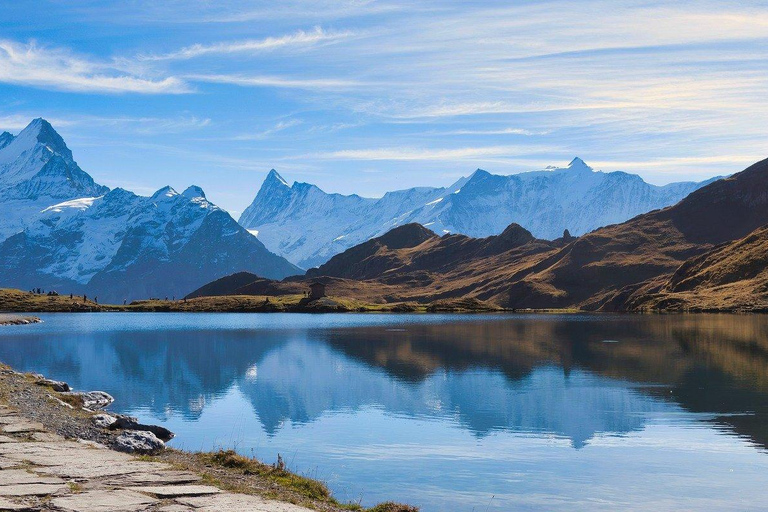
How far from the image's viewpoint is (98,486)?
23.9 meters

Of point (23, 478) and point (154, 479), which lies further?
point (154, 479)

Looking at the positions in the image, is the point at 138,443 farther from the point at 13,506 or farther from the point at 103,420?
the point at 13,506


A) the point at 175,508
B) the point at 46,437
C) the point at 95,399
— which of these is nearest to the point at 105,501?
the point at 175,508

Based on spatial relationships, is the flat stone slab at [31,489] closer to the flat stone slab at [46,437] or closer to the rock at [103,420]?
the flat stone slab at [46,437]

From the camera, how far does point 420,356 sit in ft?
344

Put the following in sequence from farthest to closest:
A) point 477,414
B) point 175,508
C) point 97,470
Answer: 1. point 477,414
2. point 97,470
3. point 175,508

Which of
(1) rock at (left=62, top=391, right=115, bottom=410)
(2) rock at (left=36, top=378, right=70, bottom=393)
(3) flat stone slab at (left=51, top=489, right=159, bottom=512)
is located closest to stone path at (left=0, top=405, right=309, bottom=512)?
(3) flat stone slab at (left=51, top=489, right=159, bottom=512)

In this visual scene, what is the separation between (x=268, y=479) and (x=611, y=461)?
1968cm

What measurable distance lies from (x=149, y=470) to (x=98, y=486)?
11.0 feet

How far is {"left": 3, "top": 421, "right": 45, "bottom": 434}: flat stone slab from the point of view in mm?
34184

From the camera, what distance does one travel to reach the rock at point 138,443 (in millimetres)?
33178

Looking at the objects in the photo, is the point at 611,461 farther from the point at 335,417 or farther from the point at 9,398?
the point at 9,398

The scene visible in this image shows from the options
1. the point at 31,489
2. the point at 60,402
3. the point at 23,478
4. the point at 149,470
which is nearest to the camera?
the point at 31,489

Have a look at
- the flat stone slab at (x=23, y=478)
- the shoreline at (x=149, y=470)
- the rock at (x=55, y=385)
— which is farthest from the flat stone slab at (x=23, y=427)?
the rock at (x=55, y=385)
